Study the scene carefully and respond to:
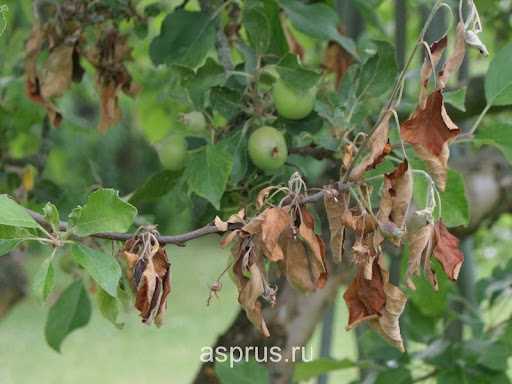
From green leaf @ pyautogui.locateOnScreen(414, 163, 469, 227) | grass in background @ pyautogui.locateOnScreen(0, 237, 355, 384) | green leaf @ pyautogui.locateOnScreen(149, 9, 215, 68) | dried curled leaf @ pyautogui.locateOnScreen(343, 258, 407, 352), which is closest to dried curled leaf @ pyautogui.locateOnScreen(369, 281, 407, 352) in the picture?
dried curled leaf @ pyautogui.locateOnScreen(343, 258, 407, 352)

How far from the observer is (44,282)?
69 cm

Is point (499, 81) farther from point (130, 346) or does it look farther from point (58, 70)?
point (130, 346)

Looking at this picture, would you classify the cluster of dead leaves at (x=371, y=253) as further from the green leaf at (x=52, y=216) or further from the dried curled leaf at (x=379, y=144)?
the green leaf at (x=52, y=216)

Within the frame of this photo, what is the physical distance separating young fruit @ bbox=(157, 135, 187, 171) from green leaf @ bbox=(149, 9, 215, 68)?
10 cm

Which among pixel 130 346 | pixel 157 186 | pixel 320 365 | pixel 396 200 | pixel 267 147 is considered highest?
pixel 396 200

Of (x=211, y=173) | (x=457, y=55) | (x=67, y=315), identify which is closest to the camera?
(x=457, y=55)

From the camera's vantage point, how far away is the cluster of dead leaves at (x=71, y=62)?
1092mm

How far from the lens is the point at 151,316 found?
665mm

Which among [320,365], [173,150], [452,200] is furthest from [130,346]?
[452,200]

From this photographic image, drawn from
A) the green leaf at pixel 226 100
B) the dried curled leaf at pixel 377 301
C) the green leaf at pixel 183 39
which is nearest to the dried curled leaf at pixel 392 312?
the dried curled leaf at pixel 377 301

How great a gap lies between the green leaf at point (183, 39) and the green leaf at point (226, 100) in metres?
0.10

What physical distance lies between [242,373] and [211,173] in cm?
26

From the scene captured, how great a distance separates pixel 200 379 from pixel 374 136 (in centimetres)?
78

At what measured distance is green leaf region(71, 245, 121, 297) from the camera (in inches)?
27.1
